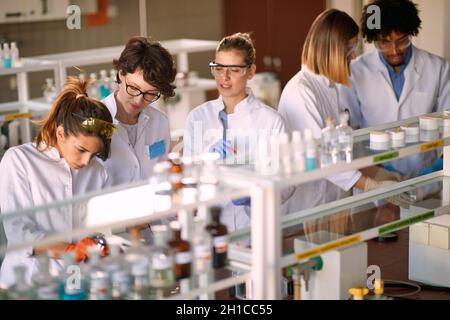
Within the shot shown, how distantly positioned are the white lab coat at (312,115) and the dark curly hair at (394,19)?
464 mm

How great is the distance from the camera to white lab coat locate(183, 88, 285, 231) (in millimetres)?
3854

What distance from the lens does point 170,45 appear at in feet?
21.5

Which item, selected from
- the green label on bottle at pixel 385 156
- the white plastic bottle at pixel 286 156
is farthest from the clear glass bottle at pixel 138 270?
the green label on bottle at pixel 385 156

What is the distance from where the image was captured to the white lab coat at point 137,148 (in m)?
3.76

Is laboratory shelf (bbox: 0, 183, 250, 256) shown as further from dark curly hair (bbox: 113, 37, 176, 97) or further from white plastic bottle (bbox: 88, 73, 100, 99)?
white plastic bottle (bbox: 88, 73, 100, 99)

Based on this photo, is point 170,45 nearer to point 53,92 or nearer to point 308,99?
point 53,92

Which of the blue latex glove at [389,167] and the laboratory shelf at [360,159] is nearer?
the laboratory shelf at [360,159]

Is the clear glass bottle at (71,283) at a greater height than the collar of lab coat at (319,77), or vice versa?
the collar of lab coat at (319,77)

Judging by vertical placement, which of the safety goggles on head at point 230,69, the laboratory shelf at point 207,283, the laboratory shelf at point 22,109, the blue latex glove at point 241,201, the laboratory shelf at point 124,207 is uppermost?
the safety goggles on head at point 230,69

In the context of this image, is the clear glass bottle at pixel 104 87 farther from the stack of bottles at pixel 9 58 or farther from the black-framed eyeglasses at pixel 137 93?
the black-framed eyeglasses at pixel 137 93

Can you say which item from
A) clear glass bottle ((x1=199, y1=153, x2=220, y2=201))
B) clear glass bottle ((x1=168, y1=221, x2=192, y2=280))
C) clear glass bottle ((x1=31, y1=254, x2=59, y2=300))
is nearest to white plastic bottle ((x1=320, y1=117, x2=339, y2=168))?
clear glass bottle ((x1=199, y1=153, x2=220, y2=201))

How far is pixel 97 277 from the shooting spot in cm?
263

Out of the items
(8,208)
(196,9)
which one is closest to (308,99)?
(8,208)
